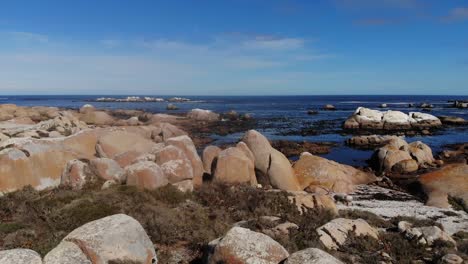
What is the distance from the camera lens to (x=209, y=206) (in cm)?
1459

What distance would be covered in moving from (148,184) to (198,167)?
415cm

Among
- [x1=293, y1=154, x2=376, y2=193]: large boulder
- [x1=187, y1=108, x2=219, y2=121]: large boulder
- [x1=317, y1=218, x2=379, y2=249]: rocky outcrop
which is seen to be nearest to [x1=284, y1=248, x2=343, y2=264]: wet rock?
[x1=317, y1=218, x2=379, y2=249]: rocky outcrop

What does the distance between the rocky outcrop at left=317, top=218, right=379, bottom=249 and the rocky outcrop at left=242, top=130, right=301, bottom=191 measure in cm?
813

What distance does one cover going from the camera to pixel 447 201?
1898cm

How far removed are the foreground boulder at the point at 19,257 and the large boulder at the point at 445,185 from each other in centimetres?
1781

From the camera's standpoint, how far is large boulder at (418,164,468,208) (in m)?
19.1

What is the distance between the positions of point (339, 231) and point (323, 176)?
10.9m

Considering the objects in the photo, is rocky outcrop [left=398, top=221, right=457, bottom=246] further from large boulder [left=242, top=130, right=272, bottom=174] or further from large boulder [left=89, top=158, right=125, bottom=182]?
large boulder [left=89, top=158, right=125, bottom=182]

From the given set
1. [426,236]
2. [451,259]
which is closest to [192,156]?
[426,236]

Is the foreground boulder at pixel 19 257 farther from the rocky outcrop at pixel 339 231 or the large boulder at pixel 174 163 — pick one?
the large boulder at pixel 174 163

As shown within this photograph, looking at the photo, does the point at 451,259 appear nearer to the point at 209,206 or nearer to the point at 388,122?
the point at 209,206

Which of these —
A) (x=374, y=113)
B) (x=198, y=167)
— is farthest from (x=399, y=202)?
(x=374, y=113)

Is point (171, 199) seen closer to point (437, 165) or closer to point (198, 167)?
point (198, 167)

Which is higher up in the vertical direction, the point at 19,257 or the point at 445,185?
the point at 19,257
